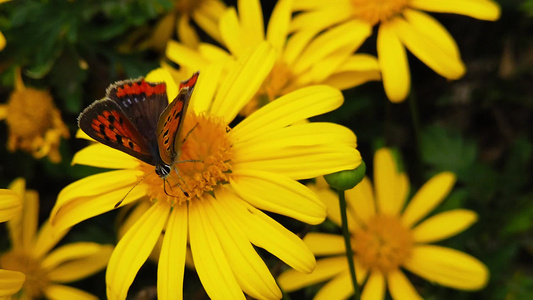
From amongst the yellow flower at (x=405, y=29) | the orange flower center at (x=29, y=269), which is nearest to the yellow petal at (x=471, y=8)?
the yellow flower at (x=405, y=29)

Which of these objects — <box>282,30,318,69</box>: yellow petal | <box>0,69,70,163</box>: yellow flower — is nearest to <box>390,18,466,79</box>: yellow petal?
<box>282,30,318,69</box>: yellow petal

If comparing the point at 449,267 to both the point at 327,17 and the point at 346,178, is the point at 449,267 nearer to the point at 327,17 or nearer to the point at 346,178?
the point at 346,178

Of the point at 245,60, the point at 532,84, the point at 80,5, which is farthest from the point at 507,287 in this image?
the point at 80,5

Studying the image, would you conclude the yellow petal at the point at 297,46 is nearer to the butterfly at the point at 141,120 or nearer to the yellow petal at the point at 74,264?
the butterfly at the point at 141,120

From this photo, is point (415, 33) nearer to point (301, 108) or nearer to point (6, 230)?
point (301, 108)

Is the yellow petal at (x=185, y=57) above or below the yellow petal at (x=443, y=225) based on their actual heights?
above

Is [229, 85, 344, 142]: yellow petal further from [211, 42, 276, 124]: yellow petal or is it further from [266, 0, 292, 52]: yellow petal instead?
[266, 0, 292, 52]: yellow petal
